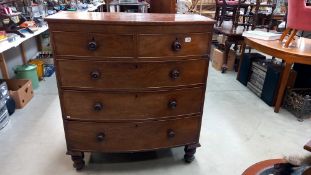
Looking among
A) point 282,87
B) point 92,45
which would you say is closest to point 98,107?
point 92,45

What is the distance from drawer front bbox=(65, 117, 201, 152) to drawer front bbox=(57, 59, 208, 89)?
28 cm

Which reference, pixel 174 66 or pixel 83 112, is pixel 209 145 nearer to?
pixel 174 66

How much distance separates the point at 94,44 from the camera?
1262 millimetres

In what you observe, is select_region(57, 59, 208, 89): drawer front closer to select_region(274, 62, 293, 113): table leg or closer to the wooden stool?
the wooden stool

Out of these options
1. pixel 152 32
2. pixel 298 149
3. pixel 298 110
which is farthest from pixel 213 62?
pixel 152 32

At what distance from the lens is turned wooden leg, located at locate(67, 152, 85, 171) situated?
→ 1.59 m

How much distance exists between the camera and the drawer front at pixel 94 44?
1258 mm

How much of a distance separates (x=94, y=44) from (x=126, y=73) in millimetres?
248

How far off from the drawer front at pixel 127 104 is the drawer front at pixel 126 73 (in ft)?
0.20

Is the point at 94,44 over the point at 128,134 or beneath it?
over

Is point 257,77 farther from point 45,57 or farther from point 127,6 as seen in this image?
point 45,57

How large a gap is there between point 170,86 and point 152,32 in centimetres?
37

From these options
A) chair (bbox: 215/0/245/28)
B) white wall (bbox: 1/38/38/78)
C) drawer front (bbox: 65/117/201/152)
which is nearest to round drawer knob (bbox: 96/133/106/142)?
drawer front (bbox: 65/117/201/152)

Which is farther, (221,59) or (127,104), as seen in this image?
(221,59)
